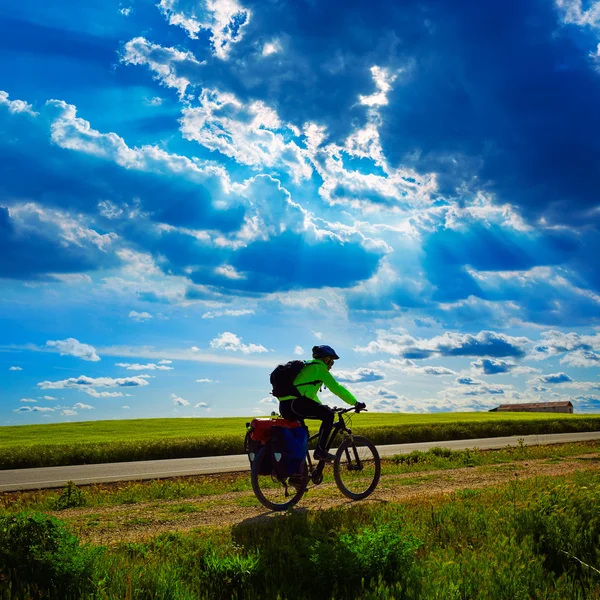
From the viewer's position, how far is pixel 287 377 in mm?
9352

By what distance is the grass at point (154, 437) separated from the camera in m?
21.1

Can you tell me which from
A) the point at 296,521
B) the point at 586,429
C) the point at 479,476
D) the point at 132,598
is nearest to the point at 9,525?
the point at 132,598

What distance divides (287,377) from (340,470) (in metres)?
2.30

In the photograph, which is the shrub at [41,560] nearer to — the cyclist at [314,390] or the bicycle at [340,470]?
the bicycle at [340,470]

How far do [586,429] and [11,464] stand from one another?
36.6 metres

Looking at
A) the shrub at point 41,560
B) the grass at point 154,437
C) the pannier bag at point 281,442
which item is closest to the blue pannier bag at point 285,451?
the pannier bag at point 281,442

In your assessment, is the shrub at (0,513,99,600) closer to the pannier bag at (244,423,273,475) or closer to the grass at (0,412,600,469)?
the pannier bag at (244,423,273,475)

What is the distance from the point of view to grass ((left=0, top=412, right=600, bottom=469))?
69.1ft

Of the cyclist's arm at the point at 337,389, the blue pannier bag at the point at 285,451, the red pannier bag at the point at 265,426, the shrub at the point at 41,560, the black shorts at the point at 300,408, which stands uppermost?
the cyclist's arm at the point at 337,389

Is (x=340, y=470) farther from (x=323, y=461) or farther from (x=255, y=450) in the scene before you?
(x=255, y=450)

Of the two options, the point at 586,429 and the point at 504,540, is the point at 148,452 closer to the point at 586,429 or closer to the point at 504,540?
the point at 504,540

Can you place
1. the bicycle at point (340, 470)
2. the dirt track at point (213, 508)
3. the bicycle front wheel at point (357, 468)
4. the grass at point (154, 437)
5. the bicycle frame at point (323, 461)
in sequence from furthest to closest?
the grass at point (154, 437), the bicycle front wheel at point (357, 468), the bicycle frame at point (323, 461), the bicycle at point (340, 470), the dirt track at point (213, 508)

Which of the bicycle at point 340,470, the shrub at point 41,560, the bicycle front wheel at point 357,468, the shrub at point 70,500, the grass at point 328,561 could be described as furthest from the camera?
the shrub at point 70,500

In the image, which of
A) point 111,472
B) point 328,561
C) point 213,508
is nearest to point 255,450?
point 213,508
